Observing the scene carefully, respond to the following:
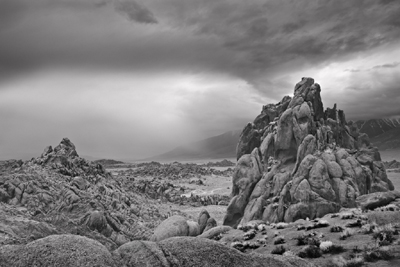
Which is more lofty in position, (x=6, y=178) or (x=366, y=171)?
(x=6, y=178)

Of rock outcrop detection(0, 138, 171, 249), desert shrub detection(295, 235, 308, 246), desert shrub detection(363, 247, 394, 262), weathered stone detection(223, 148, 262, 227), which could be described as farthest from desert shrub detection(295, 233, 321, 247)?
weathered stone detection(223, 148, 262, 227)

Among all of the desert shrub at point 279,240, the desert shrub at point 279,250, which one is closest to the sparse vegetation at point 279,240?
the desert shrub at point 279,240

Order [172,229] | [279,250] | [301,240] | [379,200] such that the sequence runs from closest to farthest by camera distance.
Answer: [279,250] → [301,240] → [172,229] → [379,200]


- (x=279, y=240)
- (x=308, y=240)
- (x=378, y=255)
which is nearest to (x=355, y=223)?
(x=308, y=240)

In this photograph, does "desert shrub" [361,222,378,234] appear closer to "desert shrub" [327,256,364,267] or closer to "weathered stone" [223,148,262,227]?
"desert shrub" [327,256,364,267]

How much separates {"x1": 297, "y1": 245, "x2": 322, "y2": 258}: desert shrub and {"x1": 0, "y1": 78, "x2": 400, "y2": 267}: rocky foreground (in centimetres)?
6

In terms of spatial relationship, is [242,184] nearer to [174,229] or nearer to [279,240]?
[174,229]

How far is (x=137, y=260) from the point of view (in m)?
10.1

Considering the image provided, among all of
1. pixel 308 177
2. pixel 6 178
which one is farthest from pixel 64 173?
pixel 308 177

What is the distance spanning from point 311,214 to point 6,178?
2155 inches

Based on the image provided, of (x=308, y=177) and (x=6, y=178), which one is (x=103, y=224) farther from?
(x=308, y=177)

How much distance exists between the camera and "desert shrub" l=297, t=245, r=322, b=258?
58.6 ft

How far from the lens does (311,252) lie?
18078 millimetres

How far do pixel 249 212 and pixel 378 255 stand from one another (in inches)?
1508
